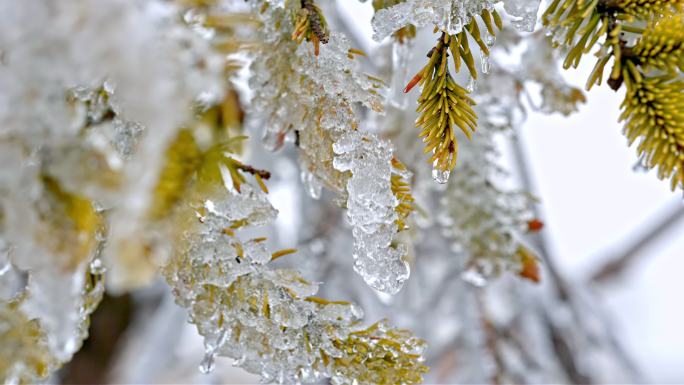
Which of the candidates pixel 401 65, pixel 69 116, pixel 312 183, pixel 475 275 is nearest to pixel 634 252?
pixel 475 275

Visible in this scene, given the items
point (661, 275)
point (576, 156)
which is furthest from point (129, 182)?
point (661, 275)

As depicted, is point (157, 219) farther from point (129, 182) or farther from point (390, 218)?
point (390, 218)

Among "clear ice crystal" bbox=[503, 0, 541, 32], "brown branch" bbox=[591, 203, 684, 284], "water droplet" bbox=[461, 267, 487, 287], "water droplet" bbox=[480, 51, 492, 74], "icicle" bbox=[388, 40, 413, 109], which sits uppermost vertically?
"clear ice crystal" bbox=[503, 0, 541, 32]

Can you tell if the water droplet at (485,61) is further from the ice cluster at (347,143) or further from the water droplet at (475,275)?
the water droplet at (475,275)

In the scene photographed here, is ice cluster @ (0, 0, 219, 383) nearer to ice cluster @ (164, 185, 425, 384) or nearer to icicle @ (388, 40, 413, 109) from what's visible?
ice cluster @ (164, 185, 425, 384)

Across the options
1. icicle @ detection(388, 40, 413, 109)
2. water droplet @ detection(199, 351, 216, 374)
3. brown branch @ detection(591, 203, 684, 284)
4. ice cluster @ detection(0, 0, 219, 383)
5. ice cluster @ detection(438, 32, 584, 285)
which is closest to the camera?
ice cluster @ detection(0, 0, 219, 383)

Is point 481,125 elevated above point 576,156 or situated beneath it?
elevated above

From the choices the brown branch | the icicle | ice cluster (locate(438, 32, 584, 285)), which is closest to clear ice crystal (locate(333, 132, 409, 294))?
the icicle

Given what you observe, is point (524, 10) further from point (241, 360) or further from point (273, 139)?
point (241, 360)
